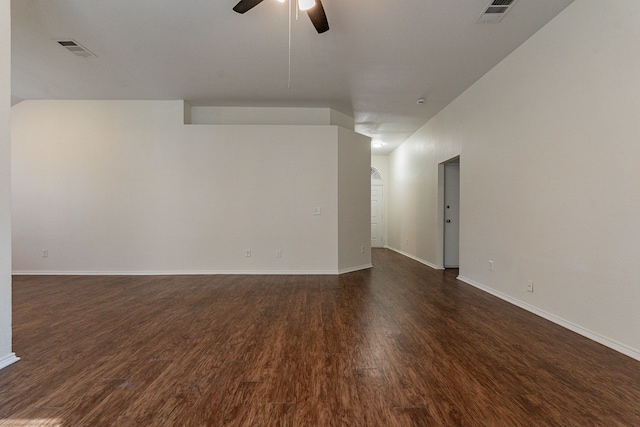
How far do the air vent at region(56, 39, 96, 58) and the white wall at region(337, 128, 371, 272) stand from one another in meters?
3.65

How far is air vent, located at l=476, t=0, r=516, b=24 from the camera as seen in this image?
2.62 metres

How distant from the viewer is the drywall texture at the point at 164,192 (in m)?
5.08

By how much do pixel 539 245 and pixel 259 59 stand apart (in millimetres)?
3897

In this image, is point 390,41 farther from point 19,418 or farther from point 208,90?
point 19,418

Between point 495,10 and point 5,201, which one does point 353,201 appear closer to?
point 495,10

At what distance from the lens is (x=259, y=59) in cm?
371

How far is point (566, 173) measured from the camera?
2.71m

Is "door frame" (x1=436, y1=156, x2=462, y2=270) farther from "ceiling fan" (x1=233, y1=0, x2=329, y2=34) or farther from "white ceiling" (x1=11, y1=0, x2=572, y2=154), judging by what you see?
"ceiling fan" (x1=233, y1=0, x2=329, y2=34)

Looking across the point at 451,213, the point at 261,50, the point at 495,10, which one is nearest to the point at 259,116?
the point at 261,50

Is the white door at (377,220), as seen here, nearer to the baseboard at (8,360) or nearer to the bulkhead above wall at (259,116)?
the bulkhead above wall at (259,116)

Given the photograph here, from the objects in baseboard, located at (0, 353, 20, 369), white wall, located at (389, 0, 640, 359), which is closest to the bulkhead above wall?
white wall, located at (389, 0, 640, 359)

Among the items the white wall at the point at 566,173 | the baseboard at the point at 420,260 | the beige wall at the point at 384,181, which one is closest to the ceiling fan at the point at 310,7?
the white wall at the point at 566,173

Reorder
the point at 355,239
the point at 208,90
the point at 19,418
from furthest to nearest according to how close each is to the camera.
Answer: the point at 355,239, the point at 208,90, the point at 19,418

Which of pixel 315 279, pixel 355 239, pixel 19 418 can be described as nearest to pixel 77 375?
pixel 19 418
